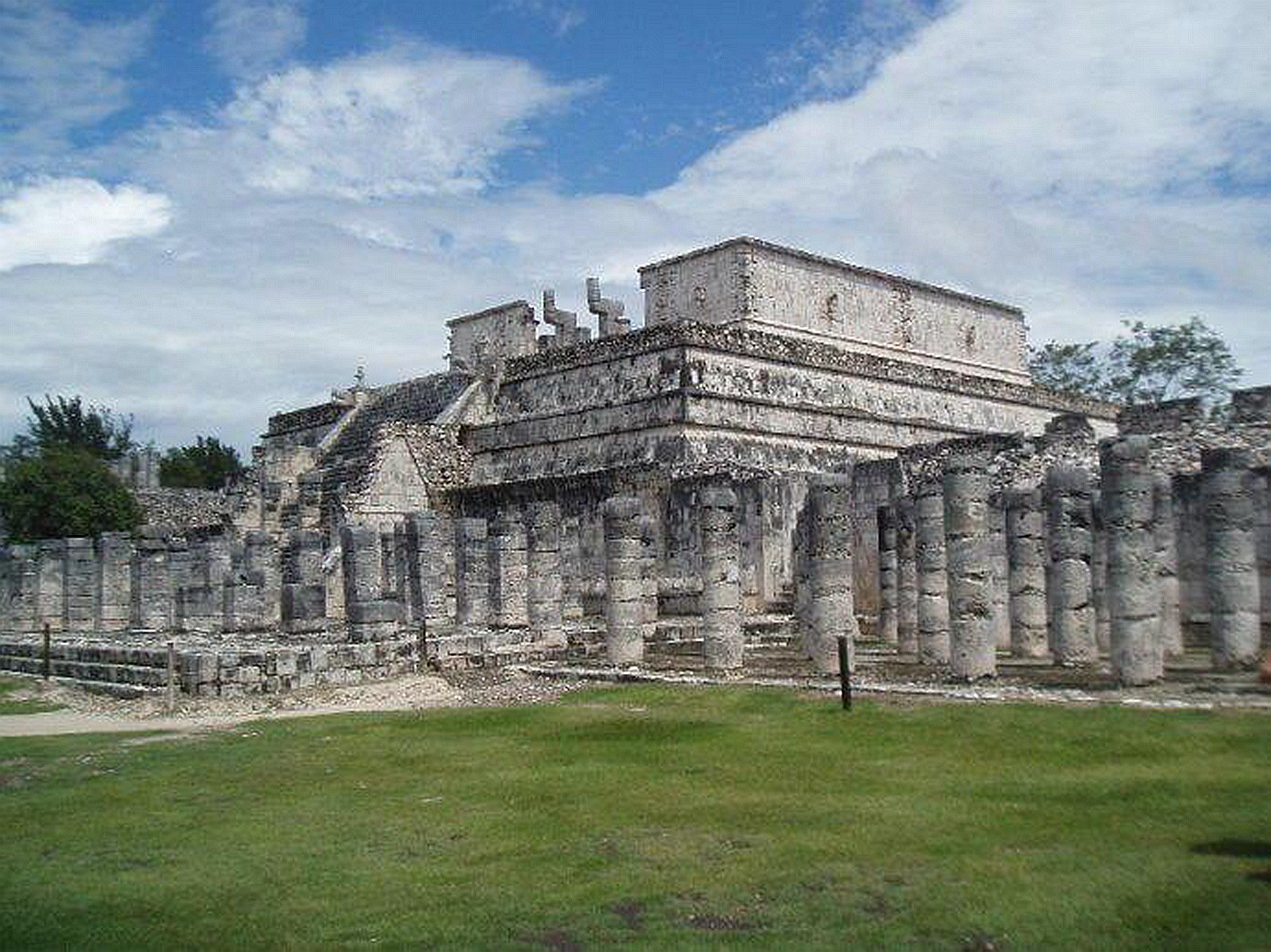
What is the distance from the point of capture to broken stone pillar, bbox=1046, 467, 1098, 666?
12484 millimetres

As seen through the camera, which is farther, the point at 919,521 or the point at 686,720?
the point at 919,521

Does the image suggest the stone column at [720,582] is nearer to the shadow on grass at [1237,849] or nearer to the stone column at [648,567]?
the stone column at [648,567]

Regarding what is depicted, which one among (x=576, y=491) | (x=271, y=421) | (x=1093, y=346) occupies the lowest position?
(x=576, y=491)

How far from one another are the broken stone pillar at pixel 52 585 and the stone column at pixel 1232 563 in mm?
20778

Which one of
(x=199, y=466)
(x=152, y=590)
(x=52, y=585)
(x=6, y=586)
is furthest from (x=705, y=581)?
(x=199, y=466)

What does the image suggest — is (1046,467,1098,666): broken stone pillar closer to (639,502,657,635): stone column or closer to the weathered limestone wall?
(639,502,657,635): stone column

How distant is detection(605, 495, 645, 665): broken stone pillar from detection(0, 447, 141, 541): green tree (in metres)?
23.7

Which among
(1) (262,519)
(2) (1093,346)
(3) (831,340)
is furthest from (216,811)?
(2) (1093,346)

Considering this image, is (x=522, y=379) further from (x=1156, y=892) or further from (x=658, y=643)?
(x=1156, y=892)

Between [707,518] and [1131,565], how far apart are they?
494 cm

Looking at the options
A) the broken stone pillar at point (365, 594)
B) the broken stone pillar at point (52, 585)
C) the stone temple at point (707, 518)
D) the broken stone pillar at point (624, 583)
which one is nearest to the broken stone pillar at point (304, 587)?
the stone temple at point (707, 518)

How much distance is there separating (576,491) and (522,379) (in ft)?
16.0

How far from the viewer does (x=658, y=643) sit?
17.5 metres

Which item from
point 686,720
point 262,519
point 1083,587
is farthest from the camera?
point 262,519
